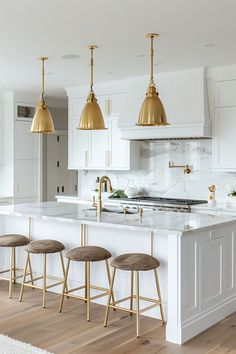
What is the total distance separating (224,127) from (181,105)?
2.13 feet

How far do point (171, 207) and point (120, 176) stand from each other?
63.2 inches

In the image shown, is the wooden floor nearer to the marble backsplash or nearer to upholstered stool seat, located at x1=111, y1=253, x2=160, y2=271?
upholstered stool seat, located at x1=111, y1=253, x2=160, y2=271

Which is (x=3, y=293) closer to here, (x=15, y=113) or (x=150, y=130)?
(x=150, y=130)

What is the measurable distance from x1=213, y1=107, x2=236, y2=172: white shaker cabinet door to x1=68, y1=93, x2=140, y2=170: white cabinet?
1474 mm

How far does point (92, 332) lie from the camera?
12.6ft

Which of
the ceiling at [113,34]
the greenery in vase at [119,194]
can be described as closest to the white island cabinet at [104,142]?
the greenery in vase at [119,194]

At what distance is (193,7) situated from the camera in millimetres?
3658

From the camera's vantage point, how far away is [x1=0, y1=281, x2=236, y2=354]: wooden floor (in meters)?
3.52

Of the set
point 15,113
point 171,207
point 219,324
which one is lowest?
point 219,324

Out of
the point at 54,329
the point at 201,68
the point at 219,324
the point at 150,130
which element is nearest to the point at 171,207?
the point at 150,130

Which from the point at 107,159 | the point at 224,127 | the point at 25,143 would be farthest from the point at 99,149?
the point at 224,127

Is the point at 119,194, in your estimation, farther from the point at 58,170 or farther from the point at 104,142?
the point at 58,170

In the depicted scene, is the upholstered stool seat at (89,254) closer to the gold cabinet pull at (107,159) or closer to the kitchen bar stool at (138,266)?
the kitchen bar stool at (138,266)

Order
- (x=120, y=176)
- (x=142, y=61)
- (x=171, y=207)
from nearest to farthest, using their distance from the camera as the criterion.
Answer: (x=142, y=61)
(x=171, y=207)
(x=120, y=176)
